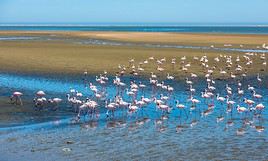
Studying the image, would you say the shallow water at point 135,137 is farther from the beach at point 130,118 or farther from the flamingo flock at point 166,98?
the flamingo flock at point 166,98

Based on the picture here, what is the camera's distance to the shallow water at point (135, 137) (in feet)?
49.9

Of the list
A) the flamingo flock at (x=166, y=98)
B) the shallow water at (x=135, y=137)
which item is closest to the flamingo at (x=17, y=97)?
the flamingo flock at (x=166, y=98)

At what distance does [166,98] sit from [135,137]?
6301 millimetres

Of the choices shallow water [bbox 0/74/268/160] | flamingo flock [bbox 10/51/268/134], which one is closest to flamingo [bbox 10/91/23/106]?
flamingo flock [bbox 10/51/268/134]

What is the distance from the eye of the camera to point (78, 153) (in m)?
15.4

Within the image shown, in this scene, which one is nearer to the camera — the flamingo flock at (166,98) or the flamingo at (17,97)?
the flamingo flock at (166,98)

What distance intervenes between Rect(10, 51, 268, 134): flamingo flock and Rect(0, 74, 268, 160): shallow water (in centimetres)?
21

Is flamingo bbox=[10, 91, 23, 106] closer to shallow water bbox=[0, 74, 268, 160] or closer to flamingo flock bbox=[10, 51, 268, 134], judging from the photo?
flamingo flock bbox=[10, 51, 268, 134]

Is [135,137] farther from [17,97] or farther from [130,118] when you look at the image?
[17,97]

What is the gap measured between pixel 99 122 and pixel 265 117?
664 centimetres

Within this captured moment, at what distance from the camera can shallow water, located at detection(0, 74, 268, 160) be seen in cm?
1522

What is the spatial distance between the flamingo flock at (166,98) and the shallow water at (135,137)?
0.68ft

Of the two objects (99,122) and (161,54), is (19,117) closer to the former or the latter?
(99,122)

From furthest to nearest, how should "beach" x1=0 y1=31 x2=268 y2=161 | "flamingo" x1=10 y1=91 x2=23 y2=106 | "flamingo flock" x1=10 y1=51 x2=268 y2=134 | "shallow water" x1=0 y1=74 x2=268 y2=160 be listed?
"flamingo" x1=10 y1=91 x2=23 y2=106
"flamingo flock" x1=10 y1=51 x2=268 y2=134
"beach" x1=0 y1=31 x2=268 y2=161
"shallow water" x1=0 y1=74 x2=268 y2=160
